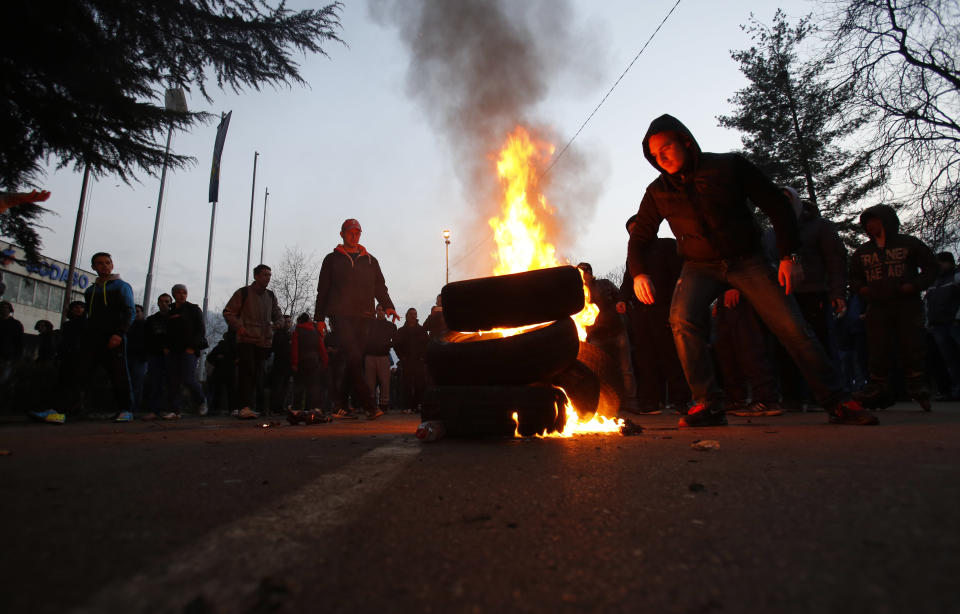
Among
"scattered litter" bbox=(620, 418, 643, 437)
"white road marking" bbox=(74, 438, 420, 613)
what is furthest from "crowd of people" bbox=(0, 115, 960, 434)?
"white road marking" bbox=(74, 438, 420, 613)

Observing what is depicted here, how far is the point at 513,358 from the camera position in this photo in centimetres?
394

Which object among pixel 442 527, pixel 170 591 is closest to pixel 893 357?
pixel 442 527

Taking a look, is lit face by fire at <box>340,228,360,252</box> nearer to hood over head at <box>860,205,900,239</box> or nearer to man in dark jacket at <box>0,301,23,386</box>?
hood over head at <box>860,205,900,239</box>

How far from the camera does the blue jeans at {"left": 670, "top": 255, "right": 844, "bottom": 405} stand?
163 inches

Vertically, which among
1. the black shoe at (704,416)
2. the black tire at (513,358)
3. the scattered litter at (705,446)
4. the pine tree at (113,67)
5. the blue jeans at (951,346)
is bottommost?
the scattered litter at (705,446)

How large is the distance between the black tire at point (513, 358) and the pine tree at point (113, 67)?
6.16 metres

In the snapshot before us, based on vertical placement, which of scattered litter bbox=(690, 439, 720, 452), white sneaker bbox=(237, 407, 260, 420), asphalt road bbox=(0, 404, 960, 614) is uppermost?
white sneaker bbox=(237, 407, 260, 420)

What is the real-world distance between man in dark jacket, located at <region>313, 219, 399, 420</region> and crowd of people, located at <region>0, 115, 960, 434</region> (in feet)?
0.06

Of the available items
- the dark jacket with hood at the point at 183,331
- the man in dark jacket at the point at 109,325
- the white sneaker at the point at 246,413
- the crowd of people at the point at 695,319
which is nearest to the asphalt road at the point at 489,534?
the crowd of people at the point at 695,319

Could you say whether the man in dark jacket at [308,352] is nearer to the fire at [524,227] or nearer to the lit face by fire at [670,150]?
the fire at [524,227]

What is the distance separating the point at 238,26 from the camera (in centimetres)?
788

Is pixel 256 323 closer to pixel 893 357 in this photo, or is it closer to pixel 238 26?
pixel 238 26

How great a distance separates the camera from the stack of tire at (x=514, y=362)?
144 inches

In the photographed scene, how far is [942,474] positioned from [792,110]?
27023 millimetres
